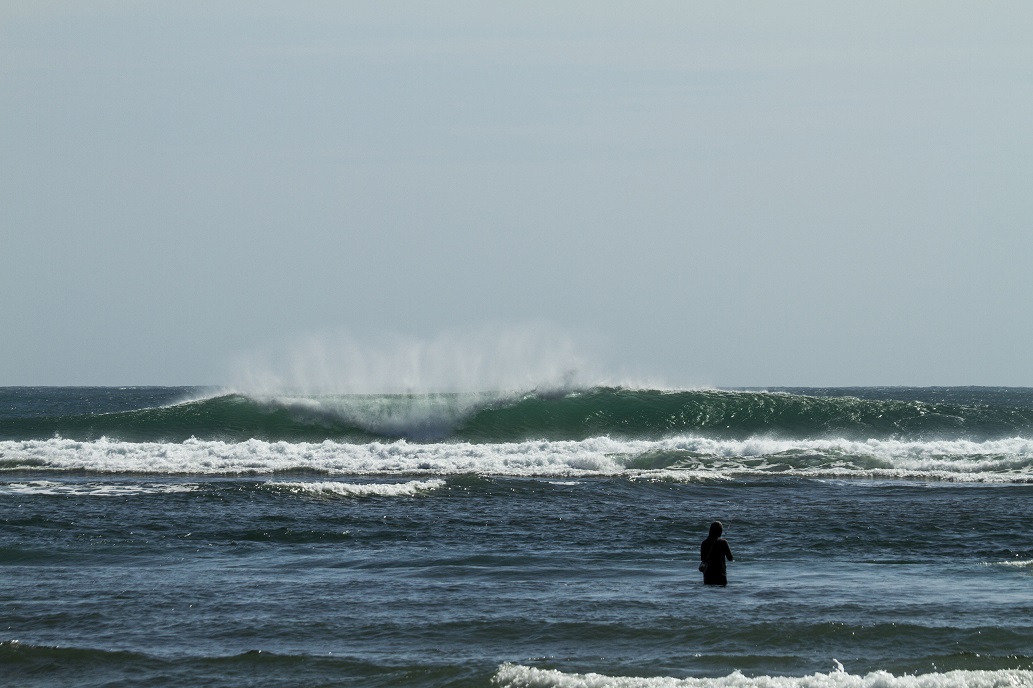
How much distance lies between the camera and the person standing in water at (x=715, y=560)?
12953 mm

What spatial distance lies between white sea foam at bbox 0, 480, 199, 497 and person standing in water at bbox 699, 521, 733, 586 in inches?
483

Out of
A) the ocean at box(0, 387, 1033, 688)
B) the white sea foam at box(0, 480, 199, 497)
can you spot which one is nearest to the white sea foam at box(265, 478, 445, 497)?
the ocean at box(0, 387, 1033, 688)

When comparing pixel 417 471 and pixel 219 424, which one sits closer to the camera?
pixel 417 471

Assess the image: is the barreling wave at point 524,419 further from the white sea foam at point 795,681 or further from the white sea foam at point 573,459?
the white sea foam at point 795,681

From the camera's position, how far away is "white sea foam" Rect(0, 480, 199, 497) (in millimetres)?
21562

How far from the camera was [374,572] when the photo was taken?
563 inches

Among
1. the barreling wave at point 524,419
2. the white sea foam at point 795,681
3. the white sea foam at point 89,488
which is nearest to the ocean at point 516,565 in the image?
the white sea foam at point 795,681

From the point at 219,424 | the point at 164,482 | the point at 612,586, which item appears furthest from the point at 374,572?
the point at 219,424

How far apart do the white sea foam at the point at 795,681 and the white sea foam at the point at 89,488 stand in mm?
14006

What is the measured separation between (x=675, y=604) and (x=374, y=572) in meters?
4.22

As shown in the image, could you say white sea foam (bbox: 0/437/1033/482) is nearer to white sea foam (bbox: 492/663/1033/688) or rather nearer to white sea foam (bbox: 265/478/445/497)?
white sea foam (bbox: 265/478/445/497)

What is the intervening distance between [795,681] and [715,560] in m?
3.78

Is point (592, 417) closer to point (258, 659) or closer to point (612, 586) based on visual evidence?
point (612, 586)

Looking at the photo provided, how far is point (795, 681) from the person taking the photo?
30.2 feet
